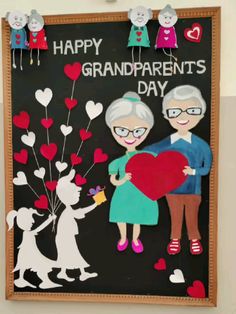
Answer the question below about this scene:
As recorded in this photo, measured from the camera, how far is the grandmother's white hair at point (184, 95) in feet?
4.37

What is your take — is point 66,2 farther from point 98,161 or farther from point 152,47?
point 98,161

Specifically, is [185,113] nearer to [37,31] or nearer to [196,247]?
[196,247]

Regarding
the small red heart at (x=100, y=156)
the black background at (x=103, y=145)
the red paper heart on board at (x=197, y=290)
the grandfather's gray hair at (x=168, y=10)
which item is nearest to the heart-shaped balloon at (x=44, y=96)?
the black background at (x=103, y=145)

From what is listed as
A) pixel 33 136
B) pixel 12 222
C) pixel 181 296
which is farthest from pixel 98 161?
pixel 181 296

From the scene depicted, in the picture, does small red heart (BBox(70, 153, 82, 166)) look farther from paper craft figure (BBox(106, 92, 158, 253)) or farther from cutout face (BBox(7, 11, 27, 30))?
cutout face (BBox(7, 11, 27, 30))

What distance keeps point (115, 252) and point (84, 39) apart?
2.61 feet

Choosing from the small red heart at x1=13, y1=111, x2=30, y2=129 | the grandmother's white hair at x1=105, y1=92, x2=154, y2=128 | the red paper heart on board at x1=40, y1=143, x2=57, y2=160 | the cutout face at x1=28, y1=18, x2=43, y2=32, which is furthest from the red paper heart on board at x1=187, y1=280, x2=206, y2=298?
the cutout face at x1=28, y1=18, x2=43, y2=32

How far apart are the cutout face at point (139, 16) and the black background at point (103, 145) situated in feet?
0.11

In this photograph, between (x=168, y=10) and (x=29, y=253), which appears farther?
(x=29, y=253)

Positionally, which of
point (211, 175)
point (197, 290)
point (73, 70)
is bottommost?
point (197, 290)

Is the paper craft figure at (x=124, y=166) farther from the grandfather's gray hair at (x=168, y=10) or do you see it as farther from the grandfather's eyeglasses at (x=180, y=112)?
the grandfather's gray hair at (x=168, y=10)

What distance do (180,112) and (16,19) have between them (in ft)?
2.25

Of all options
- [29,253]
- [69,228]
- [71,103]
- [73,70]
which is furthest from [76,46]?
[29,253]

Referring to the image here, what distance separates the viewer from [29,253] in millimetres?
1414
